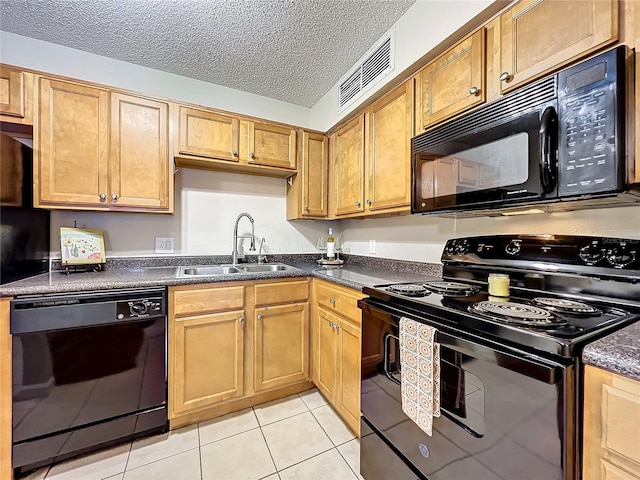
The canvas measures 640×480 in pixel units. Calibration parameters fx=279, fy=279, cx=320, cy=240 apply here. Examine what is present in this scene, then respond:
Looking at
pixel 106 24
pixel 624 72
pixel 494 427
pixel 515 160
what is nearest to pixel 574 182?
pixel 515 160

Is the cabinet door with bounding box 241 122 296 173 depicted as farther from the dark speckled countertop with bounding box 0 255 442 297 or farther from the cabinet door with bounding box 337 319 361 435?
the cabinet door with bounding box 337 319 361 435

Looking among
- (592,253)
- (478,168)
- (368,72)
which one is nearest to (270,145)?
(368,72)

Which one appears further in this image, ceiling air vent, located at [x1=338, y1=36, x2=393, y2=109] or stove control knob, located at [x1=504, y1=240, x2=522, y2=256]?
ceiling air vent, located at [x1=338, y1=36, x2=393, y2=109]

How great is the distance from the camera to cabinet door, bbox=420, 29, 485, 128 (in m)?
1.24

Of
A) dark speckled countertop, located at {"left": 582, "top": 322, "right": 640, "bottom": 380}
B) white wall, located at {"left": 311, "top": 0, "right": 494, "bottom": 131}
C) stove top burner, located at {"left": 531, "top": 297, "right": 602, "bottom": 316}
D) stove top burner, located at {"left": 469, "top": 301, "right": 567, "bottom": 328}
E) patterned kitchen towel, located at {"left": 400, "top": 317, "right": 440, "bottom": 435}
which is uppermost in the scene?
white wall, located at {"left": 311, "top": 0, "right": 494, "bottom": 131}

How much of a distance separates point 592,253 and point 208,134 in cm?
230

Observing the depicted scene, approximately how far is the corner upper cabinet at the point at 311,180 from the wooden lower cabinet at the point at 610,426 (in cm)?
206

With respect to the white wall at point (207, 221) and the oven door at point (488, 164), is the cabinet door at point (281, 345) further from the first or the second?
the oven door at point (488, 164)

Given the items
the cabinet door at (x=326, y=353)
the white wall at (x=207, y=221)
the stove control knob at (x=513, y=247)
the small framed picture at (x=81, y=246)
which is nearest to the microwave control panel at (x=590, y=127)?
the stove control knob at (x=513, y=247)

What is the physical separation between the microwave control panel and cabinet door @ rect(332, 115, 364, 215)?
124cm

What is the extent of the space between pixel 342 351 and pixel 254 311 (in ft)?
2.15

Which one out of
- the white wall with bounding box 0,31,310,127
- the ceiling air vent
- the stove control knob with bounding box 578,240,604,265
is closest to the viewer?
the stove control knob with bounding box 578,240,604,265

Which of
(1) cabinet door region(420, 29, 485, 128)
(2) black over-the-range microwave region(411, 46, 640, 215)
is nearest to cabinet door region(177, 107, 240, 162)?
(1) cabinet door region(420, 29, 485, 128)

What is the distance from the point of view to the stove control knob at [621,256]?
0.97m
